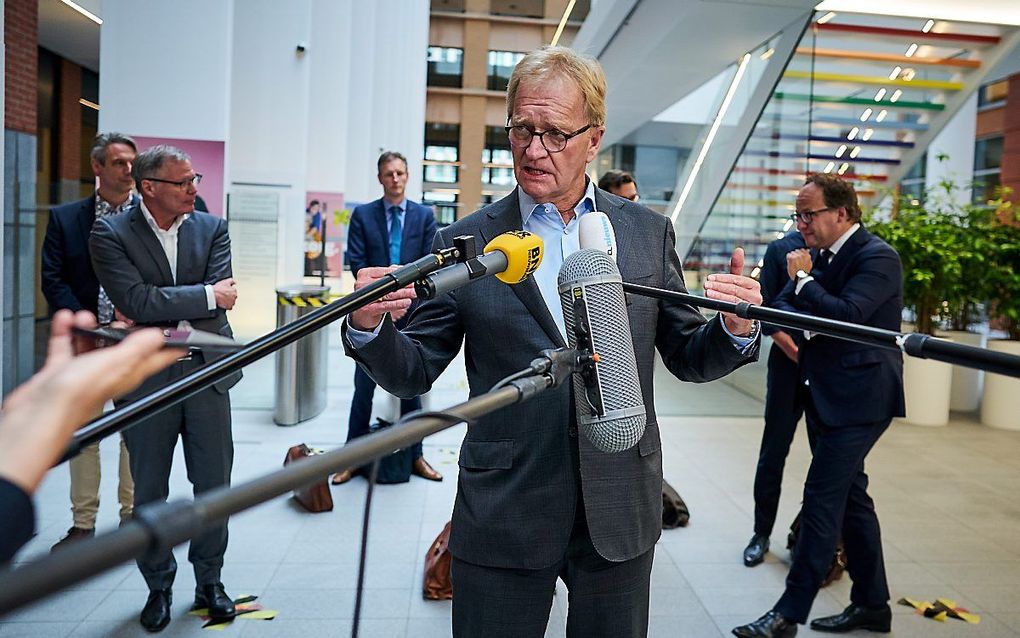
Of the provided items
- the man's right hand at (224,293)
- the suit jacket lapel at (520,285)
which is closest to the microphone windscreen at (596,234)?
the suit jacket lapel at (520,285)

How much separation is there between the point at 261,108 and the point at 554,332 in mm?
6926

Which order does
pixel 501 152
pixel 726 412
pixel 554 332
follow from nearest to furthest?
pixel 554 332 → pixel 726 412 → pixel 501 152

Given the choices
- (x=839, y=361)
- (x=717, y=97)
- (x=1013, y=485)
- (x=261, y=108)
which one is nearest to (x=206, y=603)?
(x=839, y=361)

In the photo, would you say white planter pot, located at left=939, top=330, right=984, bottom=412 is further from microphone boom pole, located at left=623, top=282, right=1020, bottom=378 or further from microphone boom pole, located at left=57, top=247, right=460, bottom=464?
microphone boom pole, located at left=57, top=247, right=460, bottom=464

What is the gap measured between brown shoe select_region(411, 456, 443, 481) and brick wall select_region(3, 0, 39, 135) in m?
4.28

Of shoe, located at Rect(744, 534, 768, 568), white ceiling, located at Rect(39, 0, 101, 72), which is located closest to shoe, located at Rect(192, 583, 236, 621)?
shoe, located at Rect(744, 534, 768, 568)

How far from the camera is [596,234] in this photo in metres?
1.44

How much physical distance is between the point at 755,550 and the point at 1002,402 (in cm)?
439

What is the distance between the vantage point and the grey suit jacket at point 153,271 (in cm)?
314

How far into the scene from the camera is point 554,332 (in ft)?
5.64

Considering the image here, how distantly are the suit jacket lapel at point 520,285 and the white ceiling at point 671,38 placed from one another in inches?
233

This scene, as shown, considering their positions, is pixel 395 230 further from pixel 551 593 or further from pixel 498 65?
pixel 498 65

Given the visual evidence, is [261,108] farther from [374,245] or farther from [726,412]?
[726,412]

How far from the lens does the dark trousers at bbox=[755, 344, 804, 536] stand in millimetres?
4004
